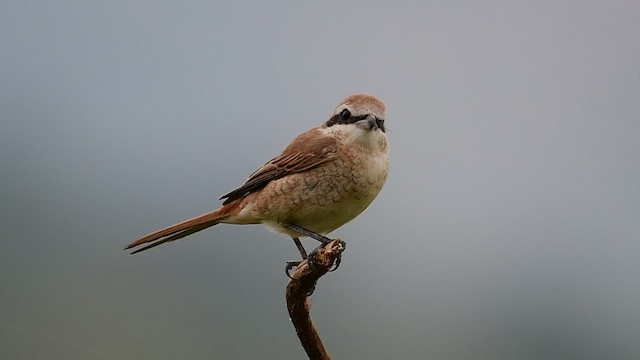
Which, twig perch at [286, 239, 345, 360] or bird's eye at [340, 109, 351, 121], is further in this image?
bird's eye at [340, 109, 351, 121]

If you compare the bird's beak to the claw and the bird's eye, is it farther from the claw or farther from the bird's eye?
the claw

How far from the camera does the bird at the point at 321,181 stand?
3471 millimetres

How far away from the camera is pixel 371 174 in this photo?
11.4 feet

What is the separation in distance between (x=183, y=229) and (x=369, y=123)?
3.09ft

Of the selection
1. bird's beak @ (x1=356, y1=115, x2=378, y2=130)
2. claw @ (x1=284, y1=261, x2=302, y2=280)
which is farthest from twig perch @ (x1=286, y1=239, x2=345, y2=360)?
bird's beak @ (x1=356, y1=115, x2=378, y2=130)

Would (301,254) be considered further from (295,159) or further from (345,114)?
(345,114)

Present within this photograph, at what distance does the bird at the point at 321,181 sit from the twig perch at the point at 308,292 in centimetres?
30

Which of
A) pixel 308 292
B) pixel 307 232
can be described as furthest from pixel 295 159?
pixel 308 292

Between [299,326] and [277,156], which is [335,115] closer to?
[277,156]

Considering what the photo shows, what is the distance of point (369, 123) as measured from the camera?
3.51 m

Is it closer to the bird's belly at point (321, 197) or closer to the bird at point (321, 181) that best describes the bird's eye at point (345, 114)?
the bird at point (321, 181)

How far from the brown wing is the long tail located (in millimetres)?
94

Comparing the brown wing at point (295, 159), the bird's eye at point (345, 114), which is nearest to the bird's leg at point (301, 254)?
the brown wing at point (295, 159)

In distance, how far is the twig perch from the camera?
114 inches
